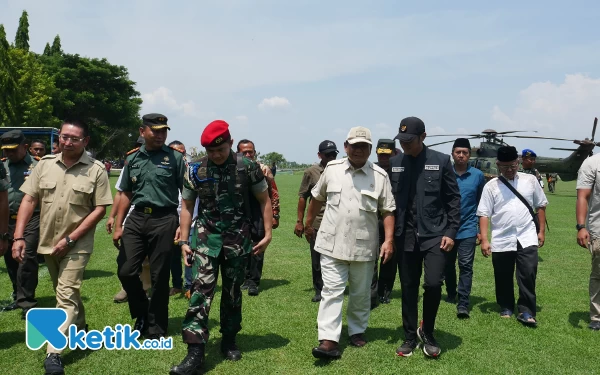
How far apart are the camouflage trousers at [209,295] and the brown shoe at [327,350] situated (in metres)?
0.78

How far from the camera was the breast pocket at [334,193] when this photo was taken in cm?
463

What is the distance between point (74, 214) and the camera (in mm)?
4426

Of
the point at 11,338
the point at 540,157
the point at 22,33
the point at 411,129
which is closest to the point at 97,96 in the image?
the point at 22,33

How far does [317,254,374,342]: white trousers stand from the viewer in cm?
447

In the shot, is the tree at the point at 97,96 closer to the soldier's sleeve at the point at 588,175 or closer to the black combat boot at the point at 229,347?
the black combat boot at the point at 229,347

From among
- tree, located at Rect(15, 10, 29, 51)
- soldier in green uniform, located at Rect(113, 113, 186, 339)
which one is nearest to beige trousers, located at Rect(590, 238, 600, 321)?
soldier in green uniform, located at Rect(113, 113, 186, 339)

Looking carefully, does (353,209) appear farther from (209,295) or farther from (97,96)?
(97,96)

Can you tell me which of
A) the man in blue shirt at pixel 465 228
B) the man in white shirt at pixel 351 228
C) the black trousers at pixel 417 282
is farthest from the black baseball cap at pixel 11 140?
the man in blue shirt at pixel 465 228

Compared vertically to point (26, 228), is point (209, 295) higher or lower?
lower

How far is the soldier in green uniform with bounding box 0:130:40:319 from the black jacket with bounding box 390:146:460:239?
4453 millimetres

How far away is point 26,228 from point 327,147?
400 cm

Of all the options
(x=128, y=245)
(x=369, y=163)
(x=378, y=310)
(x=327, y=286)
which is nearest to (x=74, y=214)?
(x=128, y=245)

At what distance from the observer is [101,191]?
14.9ft

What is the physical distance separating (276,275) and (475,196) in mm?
3560
